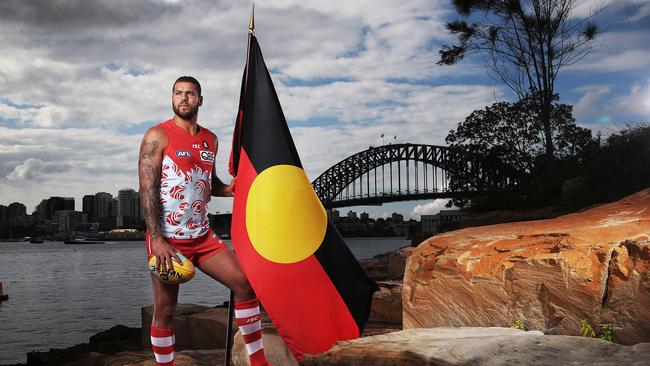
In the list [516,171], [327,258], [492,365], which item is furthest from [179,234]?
[516,171]

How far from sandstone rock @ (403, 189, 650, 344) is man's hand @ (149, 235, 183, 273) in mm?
2043

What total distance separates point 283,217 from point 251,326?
712 mm

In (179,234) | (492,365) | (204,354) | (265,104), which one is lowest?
(204,354)

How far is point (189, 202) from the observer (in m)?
3.83

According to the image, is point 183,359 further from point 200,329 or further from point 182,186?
point 200,329

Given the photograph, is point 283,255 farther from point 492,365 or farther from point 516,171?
point 516,171

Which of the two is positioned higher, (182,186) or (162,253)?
(182,186)

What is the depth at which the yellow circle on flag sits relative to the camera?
408cm

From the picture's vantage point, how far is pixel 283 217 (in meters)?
4.11

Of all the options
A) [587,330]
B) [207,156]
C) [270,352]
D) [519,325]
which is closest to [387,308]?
[270,352]

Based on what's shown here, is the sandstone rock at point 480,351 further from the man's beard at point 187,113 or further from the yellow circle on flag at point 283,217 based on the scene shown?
the man's beard at point 187,113

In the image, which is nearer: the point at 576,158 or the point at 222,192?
the point at 222,192

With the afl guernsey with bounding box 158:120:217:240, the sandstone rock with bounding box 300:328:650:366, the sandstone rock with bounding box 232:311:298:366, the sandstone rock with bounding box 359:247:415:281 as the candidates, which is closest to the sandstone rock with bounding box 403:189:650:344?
the sandstone rock with bounding box 300:328:650:366

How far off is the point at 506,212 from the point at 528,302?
1654 cm
